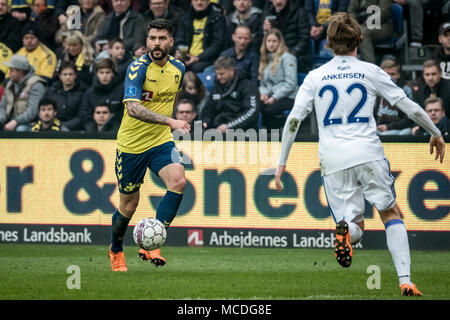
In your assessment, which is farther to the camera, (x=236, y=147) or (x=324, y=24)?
(x=324, y=24)

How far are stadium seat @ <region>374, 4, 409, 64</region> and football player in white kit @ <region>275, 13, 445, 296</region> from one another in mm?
6722

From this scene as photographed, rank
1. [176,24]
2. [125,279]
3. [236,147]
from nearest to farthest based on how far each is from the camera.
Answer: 1. [125,279]
2. [236,147]
3. [176,24]

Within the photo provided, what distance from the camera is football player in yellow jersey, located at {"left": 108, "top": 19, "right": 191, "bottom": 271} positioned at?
826 centimetres

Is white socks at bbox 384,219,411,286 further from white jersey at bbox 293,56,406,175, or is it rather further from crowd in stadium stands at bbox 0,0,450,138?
crowd in stadium stands at bbox 0,0,450,138

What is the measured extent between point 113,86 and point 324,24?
11.5 feet

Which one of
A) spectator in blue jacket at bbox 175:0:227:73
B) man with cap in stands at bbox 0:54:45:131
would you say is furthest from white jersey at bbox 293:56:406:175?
man with cap in stands at bbox 0:54:45:131

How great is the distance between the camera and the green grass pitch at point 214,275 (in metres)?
7.00

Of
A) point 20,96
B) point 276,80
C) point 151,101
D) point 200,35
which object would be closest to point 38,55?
point 20,96

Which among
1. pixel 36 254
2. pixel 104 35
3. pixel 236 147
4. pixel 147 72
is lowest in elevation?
pixel 36 254

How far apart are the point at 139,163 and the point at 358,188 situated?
8.85 feet

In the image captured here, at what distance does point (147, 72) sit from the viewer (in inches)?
329

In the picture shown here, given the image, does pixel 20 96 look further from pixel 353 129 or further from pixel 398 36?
pixel 353 129
